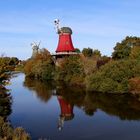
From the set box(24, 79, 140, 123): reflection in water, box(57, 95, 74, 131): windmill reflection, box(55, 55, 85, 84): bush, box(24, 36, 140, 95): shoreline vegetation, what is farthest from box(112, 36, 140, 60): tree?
box(57, 95, 74, 131): windmill reflection

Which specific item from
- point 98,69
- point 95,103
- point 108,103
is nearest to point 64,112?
point 95,103

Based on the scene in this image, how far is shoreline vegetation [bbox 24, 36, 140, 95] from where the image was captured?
3928 cm

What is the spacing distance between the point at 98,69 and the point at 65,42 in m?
20.6

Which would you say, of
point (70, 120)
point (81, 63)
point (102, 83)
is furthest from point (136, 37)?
point (70, 120)

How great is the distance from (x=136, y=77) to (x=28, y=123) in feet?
60.2

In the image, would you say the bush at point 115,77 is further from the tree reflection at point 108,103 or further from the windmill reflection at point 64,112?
the windmill reflection at point 64,112

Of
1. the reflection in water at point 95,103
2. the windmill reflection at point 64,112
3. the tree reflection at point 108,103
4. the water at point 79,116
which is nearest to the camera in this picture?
the water at point 79,116

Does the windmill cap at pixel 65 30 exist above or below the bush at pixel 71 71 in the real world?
above

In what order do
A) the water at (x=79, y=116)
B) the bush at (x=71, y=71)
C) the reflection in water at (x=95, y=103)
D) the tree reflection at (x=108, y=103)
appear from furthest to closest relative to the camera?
the bush at (x=71, y=71), the tree reflection at (x=108, y=103), the reflection in water at (x=95, y=103), the water at (x=79, y=116)

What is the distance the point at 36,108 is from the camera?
101 ft

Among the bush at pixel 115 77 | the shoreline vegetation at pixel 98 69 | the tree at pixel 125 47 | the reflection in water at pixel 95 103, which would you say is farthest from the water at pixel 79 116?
the tree at pixel 125 47

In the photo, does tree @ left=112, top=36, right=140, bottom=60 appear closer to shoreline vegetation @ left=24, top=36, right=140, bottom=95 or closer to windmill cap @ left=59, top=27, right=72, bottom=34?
shoreline vegetation @ left=24, top=36, right=140, bottom=95

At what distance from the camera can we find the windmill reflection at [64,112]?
2431cm

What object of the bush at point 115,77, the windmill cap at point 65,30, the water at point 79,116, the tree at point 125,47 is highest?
the windmill cap at point 65,30
